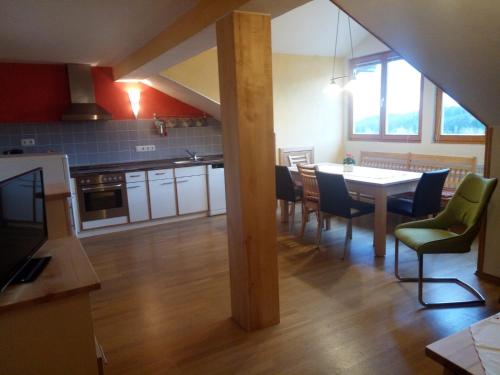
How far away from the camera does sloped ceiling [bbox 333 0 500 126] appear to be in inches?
81.7

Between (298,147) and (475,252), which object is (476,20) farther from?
(298,147)

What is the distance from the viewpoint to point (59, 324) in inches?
55.0

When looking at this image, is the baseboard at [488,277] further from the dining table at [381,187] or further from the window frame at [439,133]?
the window frame at [439,133]

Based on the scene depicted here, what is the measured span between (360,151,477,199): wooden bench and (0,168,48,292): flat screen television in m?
4.14

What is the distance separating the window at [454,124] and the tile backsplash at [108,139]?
3.23 m

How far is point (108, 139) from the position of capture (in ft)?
17.1

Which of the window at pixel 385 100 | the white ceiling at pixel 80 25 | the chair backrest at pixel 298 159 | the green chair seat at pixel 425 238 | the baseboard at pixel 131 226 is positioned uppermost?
the white ceiling at pixel 80 25

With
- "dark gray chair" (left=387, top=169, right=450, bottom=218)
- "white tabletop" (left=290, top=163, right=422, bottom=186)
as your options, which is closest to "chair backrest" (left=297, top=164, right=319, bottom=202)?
"white tabletop" (left=290, top=163, right=422, bottom=186)

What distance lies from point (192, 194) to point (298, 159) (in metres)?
1.76

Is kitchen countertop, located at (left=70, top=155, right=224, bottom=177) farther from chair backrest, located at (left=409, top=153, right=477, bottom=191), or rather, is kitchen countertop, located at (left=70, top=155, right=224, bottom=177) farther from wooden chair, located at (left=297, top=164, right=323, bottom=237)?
chair backrest, located at (left=409, top=153, right=477, bottom=191)

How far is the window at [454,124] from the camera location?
14.5 ft

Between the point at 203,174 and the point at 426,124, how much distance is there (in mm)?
3181

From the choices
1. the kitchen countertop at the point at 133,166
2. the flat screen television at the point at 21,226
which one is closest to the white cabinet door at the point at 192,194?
the kitchen countertop at the point at 133,166

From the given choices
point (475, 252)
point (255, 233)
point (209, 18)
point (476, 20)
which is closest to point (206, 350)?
point (255, 233)
